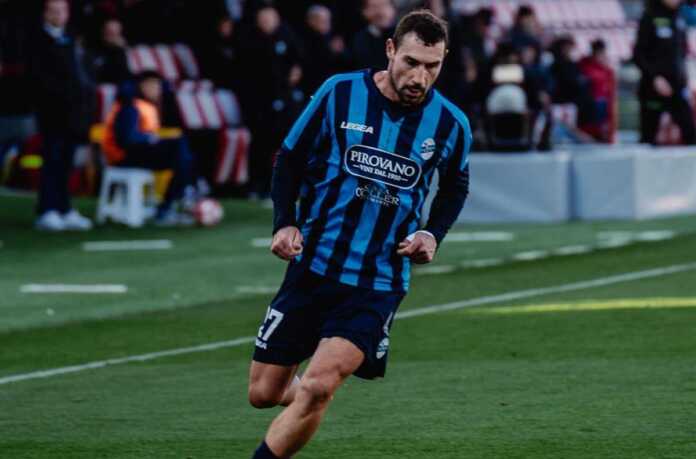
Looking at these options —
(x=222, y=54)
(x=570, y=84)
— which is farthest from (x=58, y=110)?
(x=570, y=84)

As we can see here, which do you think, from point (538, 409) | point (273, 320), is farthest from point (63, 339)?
point (273, 320)

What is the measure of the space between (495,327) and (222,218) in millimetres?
8298

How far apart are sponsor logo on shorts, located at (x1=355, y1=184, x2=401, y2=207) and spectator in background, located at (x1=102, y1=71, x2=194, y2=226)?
37.9 ft

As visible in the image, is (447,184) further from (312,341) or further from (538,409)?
(538,409)

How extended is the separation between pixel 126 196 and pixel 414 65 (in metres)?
12.9

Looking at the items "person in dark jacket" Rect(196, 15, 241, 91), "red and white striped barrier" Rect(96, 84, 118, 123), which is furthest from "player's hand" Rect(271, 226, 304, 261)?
"person in dark jacket" Rect(196, 15, 241, 91)

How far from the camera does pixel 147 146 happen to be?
1808 cm

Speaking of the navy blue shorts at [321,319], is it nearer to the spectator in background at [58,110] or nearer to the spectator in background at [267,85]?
the spectator in background at [58,110]

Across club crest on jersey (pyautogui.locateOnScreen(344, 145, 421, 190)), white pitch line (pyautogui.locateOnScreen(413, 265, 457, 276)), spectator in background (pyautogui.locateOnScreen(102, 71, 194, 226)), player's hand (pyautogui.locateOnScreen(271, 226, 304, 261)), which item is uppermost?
club crest on jersey (pyautogui.locateOnScreen(344, 145, 421, 190))

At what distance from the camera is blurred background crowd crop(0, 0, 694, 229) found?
17812 millimetres

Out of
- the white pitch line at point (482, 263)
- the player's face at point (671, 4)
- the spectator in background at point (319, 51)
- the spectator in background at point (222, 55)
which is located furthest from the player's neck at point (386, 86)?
the spectator in background at point (222, 55)

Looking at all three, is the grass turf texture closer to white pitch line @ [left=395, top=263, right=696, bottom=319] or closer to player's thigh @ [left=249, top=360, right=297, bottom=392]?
white pitch line @ [left=395, top=263, right=696, bottom=319]

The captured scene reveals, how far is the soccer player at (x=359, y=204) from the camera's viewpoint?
21.0ft

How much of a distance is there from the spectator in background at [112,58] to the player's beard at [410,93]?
1402cm
